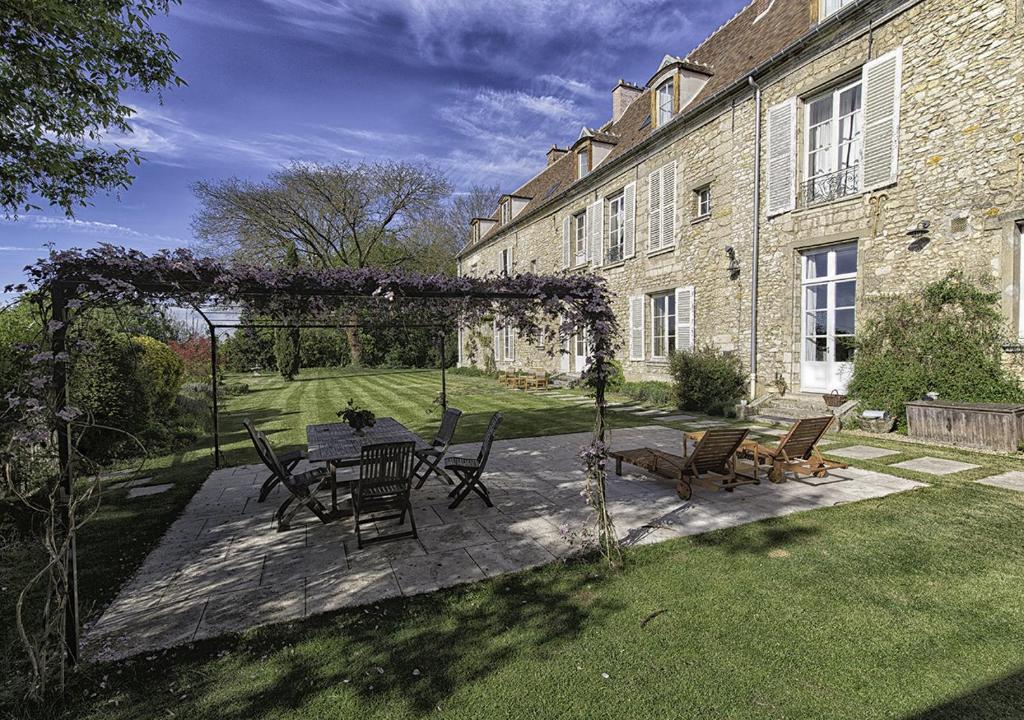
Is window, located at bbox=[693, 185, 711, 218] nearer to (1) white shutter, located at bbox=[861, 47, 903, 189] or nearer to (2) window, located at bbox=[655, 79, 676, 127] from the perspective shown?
(2) window, located at bbox=[655, 79, 676, 127]

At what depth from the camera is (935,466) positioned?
585 centimetres

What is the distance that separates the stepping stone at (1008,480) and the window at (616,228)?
9935 mm

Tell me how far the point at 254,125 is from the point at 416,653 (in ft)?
35.0

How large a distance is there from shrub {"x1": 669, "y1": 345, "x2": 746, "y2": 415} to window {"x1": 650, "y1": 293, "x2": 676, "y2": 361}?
1.80 m

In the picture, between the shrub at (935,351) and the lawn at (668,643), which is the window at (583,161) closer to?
the shrub at (935,351)

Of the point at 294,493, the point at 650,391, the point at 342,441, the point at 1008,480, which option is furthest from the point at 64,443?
the point at 650,391

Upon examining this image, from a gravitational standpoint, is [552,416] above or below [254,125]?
below

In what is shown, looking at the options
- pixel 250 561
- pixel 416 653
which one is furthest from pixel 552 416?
pixel 416 653

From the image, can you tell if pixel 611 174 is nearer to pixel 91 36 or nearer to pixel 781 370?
pixel 781 370

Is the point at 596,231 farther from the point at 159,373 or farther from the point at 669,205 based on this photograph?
the point at 159,373

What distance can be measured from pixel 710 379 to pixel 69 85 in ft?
35.9

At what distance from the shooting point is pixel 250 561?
3779 mm

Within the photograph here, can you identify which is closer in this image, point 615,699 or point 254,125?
point 615,699

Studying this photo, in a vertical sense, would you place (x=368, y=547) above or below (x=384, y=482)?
below
